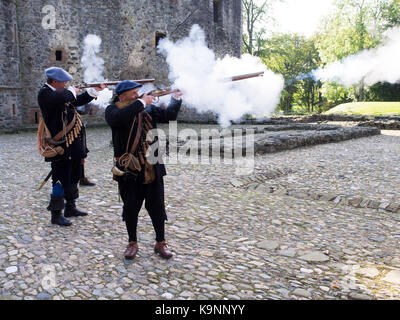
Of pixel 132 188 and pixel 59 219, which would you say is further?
pixel 59 219

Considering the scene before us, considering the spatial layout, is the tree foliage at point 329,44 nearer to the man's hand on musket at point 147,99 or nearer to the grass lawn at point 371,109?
the grass lawn at point 371,109

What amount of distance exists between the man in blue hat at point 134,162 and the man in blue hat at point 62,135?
3.73ft

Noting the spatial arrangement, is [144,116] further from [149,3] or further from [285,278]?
[149,3]

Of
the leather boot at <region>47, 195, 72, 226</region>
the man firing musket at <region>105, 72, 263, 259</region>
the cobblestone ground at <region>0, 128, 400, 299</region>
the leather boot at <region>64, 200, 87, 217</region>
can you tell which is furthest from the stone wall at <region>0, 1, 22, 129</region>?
the man firing musket at <region>105, 72, 263, 259</region>

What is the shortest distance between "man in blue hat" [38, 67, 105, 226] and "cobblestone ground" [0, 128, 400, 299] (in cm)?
30

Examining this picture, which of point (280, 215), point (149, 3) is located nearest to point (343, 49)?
point (149, 3)

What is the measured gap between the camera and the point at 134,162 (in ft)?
11.1

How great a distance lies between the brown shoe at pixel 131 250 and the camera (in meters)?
3.43

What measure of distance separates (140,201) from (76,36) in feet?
56.3

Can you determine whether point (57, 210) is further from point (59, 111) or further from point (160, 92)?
point (160, 92)

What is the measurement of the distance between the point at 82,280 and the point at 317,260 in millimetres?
2267

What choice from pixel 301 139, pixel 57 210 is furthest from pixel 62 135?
pixel 301 139

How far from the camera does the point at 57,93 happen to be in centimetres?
427

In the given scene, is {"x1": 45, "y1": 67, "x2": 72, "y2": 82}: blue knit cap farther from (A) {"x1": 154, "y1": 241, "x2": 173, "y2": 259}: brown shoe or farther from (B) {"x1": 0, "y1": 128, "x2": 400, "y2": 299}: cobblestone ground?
(A) {"x1": 154, "y1": 241, "x2": 173, "y2": 259}: brown shoe
